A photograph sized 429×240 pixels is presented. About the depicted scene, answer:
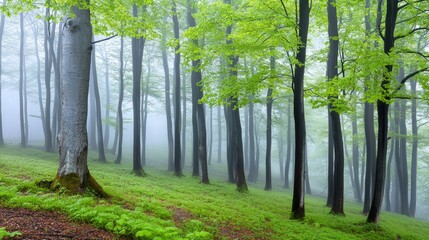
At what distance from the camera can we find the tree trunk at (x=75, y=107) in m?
7.08

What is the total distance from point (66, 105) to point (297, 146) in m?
6.86

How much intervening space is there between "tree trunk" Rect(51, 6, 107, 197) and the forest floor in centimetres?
171

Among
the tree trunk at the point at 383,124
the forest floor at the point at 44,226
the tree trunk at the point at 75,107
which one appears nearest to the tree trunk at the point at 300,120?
the tree trunk at the point at 383,124

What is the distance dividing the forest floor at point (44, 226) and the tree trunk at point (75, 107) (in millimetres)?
1712

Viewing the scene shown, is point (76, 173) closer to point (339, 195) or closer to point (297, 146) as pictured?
point (297, 146)

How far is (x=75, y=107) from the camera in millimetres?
7305

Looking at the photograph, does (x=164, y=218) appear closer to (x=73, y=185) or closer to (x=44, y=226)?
(x=73, y=185)

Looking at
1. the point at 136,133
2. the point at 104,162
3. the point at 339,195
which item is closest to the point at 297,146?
the point at 339,195

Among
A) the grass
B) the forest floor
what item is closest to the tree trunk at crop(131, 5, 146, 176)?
the grass

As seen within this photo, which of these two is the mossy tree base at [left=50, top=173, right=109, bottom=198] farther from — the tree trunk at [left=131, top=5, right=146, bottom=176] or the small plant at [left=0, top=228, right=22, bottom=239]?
the tree trunk at [left=131, top=5, right=146, bottom=176]

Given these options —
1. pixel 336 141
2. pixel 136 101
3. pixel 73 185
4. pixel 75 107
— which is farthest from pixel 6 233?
pixel 136 101

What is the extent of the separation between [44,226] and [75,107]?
3.35m

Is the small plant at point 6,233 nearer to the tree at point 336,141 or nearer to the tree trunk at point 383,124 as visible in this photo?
the tree trunk at point 383,124

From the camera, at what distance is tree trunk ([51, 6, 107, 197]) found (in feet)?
23.2
